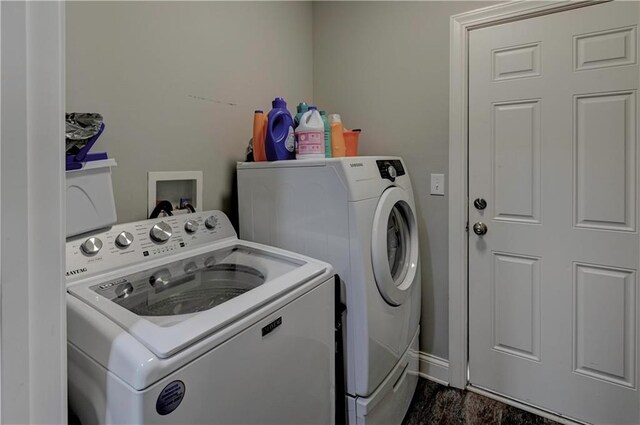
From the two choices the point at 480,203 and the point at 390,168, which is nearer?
the point at 390,168

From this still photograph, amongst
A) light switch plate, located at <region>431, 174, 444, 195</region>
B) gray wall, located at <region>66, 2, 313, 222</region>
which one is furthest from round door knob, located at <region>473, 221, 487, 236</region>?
gray wall, located at <region>66, 2, 313, 222</region>

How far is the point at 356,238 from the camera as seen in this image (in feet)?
4.33

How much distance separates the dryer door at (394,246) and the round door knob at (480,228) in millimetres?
362

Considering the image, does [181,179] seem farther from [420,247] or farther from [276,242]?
[420,247]

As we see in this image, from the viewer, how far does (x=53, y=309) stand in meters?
0.50

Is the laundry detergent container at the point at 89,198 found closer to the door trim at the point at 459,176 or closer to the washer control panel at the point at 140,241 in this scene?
the washer control panel at the point at 140,241

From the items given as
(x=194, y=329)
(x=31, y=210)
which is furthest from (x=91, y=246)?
(x=31, y=210)

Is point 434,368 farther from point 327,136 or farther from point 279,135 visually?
point 279,135

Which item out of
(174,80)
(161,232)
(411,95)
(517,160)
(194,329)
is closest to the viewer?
(194,329)

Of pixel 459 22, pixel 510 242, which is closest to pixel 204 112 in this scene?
pixel 459 22

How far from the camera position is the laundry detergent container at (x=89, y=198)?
3.50 feet

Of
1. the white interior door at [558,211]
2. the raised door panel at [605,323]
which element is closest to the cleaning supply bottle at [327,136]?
the white interior door at [558,211]

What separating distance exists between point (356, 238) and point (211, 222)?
645mm

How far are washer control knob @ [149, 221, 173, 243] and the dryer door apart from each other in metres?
0.81
